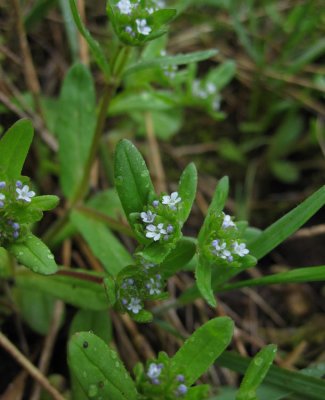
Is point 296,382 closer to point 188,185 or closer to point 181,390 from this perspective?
point 181,390

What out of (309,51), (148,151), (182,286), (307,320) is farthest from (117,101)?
(307,320)

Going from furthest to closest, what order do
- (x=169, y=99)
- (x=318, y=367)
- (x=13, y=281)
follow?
(x=169, y=99) < (x=13, y=281) < (x=318, y=367)

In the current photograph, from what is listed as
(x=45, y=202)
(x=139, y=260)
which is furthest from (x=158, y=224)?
(x=45, y=202)

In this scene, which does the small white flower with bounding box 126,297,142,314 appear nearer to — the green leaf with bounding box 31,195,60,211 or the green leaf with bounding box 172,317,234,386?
the green leaf with bounding box 172,317,234,386

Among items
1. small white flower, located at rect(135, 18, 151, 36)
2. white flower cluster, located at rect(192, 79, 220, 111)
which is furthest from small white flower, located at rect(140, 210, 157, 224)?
white flower cluster, located at rect(192, 79, 220, 111)

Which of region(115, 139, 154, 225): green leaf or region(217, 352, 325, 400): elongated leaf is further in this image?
region(217, 352, 325, 400): elongated leaf

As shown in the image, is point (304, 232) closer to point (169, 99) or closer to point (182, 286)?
point (182, 286)

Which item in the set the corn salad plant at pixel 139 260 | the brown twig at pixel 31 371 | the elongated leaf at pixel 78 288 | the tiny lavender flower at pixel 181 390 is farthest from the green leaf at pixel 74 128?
the tiny lavender flower at pixel 181 390
